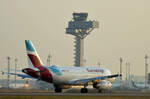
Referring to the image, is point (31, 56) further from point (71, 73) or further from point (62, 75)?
point (71, 73)

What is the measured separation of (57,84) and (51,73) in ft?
9.77

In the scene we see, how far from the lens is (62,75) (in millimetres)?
93000

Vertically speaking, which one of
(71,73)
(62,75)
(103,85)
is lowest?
(103,85)

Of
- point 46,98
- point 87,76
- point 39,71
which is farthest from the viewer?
point 87,76

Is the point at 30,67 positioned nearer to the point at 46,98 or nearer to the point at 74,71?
the point at 74,71

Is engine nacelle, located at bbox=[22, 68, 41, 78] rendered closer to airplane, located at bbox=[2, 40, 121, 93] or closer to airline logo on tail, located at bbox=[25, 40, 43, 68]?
airplane, located at bbox=[2, 40, 121, 93]

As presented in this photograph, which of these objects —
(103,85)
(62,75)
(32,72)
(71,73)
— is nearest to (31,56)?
(32,72)

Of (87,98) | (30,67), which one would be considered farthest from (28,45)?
(87,98)

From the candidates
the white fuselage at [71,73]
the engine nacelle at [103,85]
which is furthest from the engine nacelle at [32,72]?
the engine nacelle at [103,85]

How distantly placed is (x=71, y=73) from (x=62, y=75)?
1963mm

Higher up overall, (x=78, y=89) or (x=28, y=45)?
(x=28, y=45)

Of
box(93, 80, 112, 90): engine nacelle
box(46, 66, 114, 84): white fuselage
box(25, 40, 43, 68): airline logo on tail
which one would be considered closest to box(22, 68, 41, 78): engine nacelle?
box(25, 40, 43, 68): airline logo on tail

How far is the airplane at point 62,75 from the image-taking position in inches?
3583

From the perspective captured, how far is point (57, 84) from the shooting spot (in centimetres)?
9381
